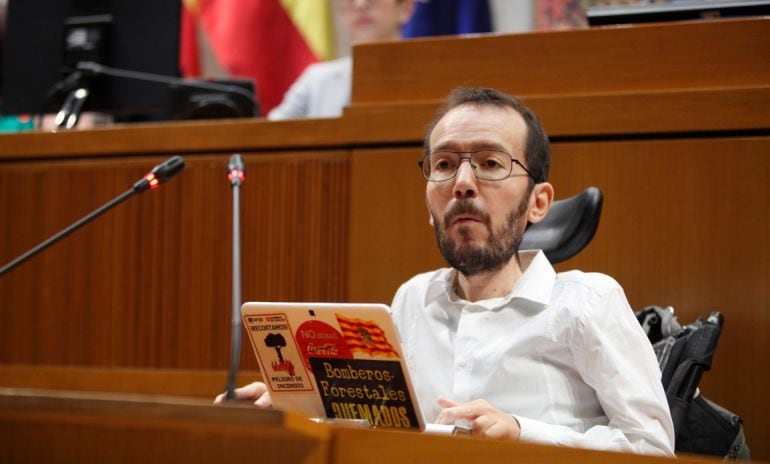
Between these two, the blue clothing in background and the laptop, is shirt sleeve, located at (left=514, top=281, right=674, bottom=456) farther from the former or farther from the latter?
the blue clothing in background

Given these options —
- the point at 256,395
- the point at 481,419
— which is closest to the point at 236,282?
the point at 256,395

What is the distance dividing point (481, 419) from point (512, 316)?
1.34 ft

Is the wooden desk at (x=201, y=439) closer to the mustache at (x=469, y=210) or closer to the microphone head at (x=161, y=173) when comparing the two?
the mustache at (x=469, y=210)

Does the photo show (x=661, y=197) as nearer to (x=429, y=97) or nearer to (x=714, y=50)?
(x=714, y=50)

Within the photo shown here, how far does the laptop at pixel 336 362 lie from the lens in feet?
5.20

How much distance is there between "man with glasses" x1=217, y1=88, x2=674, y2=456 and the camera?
5.73 feet

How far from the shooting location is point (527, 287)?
1.93 meters

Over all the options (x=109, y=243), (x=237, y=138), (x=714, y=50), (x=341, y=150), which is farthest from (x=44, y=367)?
(x=714, y=50)

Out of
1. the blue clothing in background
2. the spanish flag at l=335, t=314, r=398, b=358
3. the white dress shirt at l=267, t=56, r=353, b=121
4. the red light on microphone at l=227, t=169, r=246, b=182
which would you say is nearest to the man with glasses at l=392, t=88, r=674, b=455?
the spanish flag at l=335, t=314, r=398, b=358

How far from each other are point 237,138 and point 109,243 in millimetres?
504

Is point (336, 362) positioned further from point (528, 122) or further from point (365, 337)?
point (528, 122)

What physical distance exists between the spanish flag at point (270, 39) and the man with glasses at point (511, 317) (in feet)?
10.3

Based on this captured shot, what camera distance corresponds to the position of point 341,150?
9.21 feet

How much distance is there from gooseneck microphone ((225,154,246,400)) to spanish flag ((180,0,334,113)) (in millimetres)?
2872
